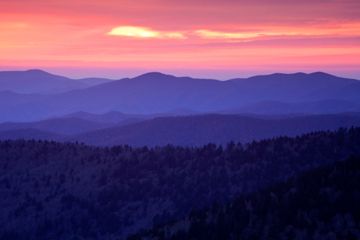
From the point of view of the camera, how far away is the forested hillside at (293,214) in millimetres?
60344

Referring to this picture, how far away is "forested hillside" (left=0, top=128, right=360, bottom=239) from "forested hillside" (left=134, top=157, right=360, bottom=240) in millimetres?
32143

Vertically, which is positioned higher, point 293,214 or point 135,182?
point 293,214

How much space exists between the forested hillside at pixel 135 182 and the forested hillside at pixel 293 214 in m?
32.1

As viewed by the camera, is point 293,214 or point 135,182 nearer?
point 293,214

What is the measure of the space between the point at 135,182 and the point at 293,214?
72.0 m

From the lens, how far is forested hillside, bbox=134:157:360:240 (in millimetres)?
60344

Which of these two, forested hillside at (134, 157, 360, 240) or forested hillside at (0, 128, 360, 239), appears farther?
forested hillside at (0, 128, 360, 239)

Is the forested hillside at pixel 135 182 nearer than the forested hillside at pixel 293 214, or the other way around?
the forested hillside at pixel 293 214

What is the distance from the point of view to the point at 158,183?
13000cm

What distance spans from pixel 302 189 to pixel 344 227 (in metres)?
12.3

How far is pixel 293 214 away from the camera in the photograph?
2527 inches

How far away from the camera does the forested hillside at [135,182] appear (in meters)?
118

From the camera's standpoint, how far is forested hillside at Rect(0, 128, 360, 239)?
117938 millimetres

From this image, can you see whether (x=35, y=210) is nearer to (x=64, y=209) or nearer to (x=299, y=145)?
(x=64, y=209)
